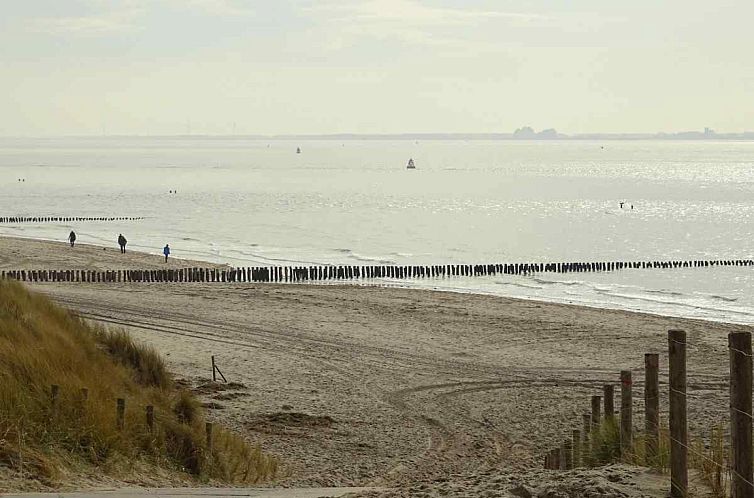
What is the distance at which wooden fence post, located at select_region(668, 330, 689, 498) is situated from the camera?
8.22 meters

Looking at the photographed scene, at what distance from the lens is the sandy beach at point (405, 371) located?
52.6 ft

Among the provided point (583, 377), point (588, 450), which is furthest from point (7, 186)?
point (588, 450)

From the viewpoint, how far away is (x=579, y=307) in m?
41.3

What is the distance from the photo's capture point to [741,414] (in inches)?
289

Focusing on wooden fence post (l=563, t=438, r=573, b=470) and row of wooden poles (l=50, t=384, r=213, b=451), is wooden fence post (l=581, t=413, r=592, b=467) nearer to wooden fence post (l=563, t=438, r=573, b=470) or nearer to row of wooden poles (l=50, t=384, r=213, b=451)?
wooden fence post (l=563, t=438, r=573, b=470)

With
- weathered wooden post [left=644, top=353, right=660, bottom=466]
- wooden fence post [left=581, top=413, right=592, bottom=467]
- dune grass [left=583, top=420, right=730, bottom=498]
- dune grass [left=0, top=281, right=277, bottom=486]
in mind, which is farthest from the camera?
dune grass [left=0, top=281, right=277, bottom=486]

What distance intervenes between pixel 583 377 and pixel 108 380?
45.8 ft

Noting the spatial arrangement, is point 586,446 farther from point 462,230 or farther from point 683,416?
point 462,230

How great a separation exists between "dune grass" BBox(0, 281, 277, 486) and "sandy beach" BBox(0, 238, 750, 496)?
45.3 inches

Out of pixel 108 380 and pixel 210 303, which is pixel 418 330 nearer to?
pixel 210 303

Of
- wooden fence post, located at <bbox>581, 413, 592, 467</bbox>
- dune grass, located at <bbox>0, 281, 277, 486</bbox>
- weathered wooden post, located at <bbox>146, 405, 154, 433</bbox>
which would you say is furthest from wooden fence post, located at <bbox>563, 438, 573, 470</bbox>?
weathered wooden post, located at <bbox>146, 405, 154, 433</bbox>

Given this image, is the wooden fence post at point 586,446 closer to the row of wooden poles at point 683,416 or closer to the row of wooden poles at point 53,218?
the row of wooden poles at point 683,416

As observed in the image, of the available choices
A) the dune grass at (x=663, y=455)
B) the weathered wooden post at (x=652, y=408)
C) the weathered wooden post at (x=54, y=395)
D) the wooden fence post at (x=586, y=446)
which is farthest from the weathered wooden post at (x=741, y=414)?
the weathered wooden post at (x=54, y=395)

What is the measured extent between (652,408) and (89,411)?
663 cm
